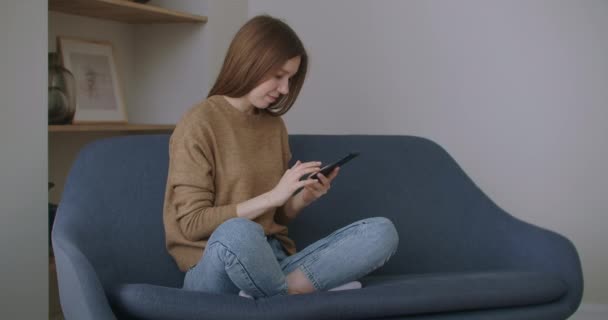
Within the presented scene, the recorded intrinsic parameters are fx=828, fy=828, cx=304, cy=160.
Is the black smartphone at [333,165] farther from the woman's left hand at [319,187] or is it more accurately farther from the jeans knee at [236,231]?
the jeans knee at [236,231]

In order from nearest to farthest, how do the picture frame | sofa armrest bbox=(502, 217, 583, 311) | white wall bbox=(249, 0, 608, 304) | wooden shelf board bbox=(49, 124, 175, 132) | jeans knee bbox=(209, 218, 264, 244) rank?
jeans knee bbox=(209, 218, 264, 244), sofa armrest bbox=(502, 217, 583, 311), wooden shelf board bbox=(49, 124, 175, 132), the picture frame, white wall bbox=(249, 0, 608, 304)

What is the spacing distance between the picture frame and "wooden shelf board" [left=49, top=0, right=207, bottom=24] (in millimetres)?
110

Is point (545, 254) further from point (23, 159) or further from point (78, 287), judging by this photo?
point (23, 159)

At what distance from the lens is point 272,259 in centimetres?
191

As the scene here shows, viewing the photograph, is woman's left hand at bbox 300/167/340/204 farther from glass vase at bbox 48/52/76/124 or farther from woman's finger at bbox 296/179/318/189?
glass vase at bbox 48/52/76/124

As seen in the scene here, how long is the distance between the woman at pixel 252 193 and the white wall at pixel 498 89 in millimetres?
1309

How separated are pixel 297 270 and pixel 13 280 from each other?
90 cm

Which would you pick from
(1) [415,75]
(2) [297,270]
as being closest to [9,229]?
(2) [297,270]

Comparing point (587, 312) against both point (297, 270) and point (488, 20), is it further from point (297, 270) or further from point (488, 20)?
point (297, 270)

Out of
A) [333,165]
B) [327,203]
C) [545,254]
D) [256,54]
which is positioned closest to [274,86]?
[256,54]

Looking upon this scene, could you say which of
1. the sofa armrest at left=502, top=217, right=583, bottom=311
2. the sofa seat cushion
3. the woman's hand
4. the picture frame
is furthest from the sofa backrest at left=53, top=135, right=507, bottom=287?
the picture frame

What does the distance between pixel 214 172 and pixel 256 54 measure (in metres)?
0.32

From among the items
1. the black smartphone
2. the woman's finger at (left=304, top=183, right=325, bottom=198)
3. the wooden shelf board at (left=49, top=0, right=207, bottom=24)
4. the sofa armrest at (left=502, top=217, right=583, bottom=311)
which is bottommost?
the sofa armrest at (left=502, top=217, right=583, bottom=311)

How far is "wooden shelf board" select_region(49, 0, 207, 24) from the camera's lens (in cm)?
283
